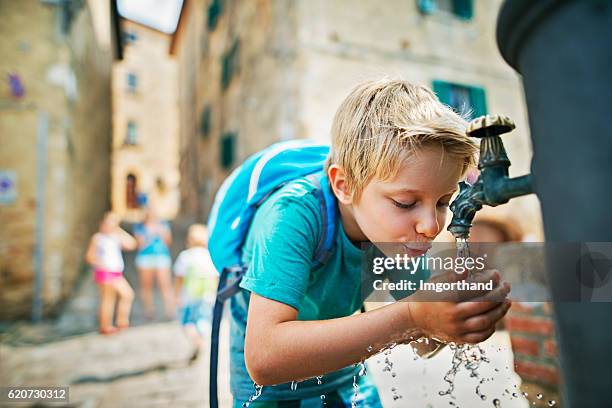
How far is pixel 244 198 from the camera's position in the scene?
1281 mm

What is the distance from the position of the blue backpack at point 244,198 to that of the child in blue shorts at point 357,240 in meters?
0.04

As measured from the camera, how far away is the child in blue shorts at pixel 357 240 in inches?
29.9

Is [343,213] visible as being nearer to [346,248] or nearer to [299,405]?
[346,248]

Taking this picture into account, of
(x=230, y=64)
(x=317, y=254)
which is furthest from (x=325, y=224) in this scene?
(x=230, y=64)

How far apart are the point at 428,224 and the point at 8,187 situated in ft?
22.7

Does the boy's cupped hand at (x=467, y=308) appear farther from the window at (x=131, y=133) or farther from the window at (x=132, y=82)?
the window at (x=132, y=82)

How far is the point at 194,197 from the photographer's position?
14555 mm

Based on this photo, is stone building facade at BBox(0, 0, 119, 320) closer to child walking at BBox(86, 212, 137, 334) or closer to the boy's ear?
child walking at BBox(86, 212, 137, 334)

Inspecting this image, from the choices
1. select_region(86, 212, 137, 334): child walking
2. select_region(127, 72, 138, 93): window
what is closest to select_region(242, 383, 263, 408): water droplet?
select_region(86, 212, 137, 334): child walking

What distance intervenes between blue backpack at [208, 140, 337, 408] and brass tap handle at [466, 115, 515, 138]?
504mm

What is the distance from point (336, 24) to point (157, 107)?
673 inches

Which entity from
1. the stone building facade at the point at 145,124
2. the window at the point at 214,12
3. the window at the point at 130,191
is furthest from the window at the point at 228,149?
the window at the point at 130,191

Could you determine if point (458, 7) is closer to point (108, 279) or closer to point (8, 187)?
point (108, 279)

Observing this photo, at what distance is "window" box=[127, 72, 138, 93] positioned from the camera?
857 inches
